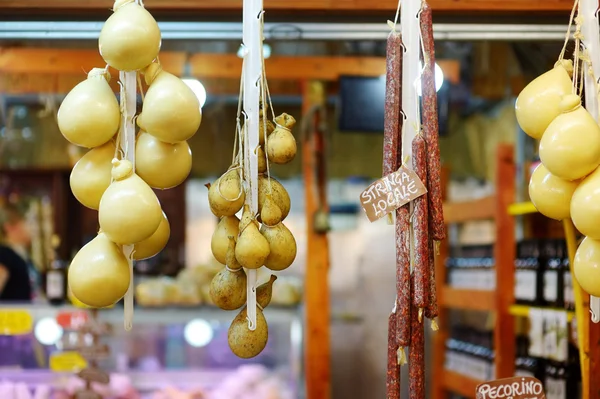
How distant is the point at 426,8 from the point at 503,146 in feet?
9.09

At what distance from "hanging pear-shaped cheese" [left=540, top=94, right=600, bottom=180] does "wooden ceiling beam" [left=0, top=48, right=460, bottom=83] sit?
280 cm

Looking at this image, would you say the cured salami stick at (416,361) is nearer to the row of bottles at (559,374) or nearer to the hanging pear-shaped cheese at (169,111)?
the hanging pear-shaped cheese at (169,111)

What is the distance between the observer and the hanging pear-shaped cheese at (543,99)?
193 cm

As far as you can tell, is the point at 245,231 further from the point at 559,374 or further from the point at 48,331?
the point at 48,331

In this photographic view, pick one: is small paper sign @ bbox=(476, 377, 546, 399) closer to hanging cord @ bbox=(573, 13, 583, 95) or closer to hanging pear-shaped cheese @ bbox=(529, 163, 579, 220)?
hanging pear-shaped cheese @ bbox=(529, 163, 579, 220)

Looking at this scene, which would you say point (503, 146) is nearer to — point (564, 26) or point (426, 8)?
point (564, 26)

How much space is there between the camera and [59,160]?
7609 mm

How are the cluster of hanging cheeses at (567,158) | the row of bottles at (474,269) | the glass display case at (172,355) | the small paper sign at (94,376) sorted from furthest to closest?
the row of bottles at (474,269), the glass display case at (172,355), the small paper sign at (94,376), the cluster of hanging cheeses at (567,158)

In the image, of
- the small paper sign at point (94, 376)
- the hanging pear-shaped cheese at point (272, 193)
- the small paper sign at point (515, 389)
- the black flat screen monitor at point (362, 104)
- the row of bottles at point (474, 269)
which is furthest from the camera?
the row of bottles at point (474, 269)

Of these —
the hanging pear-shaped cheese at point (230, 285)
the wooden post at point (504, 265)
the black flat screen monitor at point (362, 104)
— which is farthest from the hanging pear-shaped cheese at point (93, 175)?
the wooden post at point (504, 265)

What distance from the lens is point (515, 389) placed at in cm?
205

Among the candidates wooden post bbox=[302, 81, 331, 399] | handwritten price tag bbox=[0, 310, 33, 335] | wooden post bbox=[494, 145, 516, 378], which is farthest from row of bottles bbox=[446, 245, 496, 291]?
handwritten price tag bbox=[0, 310, 33, 335]

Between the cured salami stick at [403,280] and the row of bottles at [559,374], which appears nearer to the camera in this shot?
the cured salami stick at [403,280]

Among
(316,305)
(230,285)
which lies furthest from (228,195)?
(316,305)
